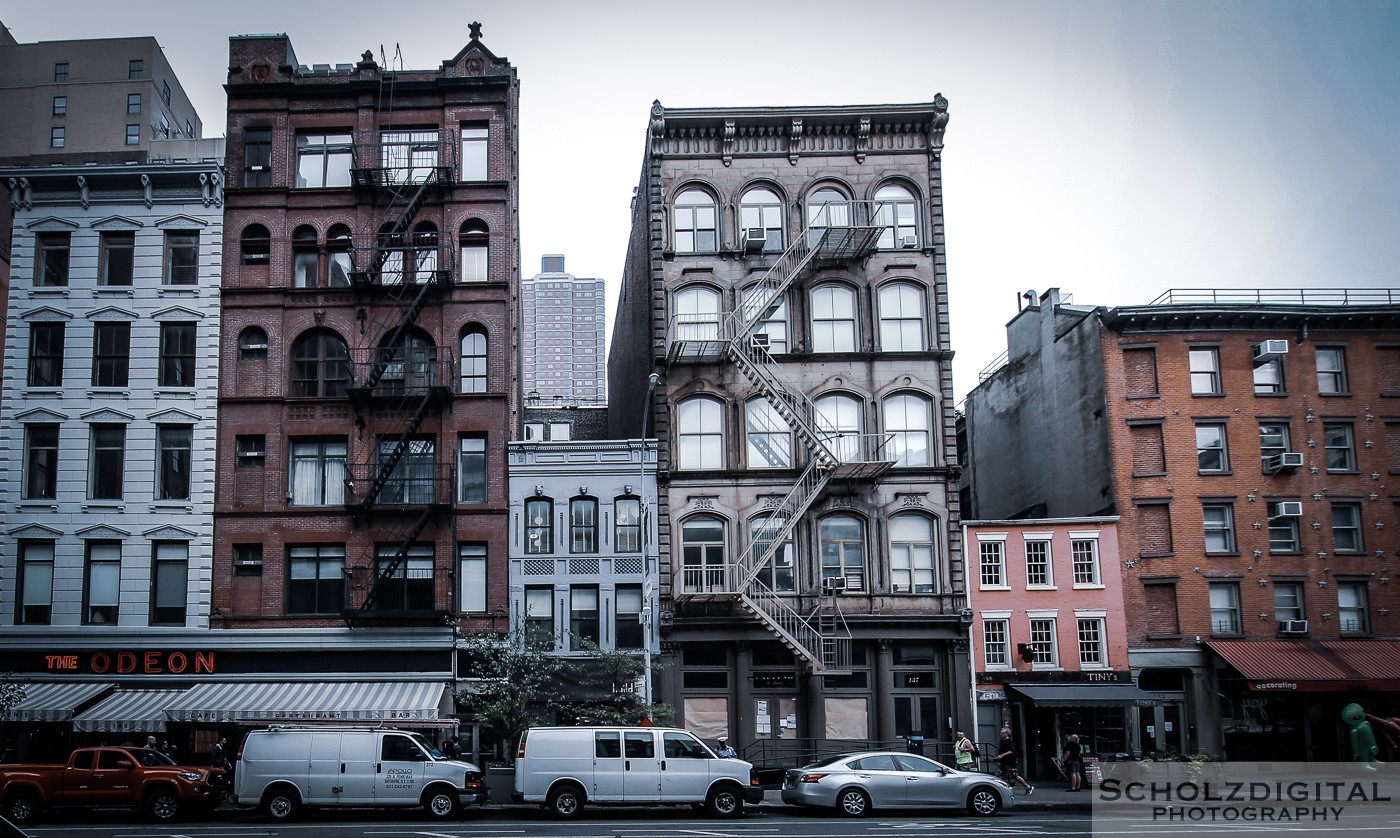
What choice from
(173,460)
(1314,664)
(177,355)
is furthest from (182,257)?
(1314,664)

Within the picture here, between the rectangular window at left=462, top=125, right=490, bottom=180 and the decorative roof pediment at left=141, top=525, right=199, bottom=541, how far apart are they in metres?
13.6

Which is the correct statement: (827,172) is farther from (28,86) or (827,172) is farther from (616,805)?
(28,86)

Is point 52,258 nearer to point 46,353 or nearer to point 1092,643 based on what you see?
point 46,353

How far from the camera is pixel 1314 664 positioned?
127 ft

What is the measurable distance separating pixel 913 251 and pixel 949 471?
7.15m

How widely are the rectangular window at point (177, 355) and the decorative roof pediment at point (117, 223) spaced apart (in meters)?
3.36

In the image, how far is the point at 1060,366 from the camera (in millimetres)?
44625

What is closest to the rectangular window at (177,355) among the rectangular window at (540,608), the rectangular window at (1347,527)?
the rectangular window at (540,608)

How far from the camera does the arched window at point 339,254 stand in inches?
1519

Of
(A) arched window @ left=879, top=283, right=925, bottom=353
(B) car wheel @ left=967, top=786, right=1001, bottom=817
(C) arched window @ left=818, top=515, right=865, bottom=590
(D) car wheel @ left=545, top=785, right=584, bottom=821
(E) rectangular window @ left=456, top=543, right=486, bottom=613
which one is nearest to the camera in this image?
(D) car wheel @ left=545, top=785, right=584, bottom=821

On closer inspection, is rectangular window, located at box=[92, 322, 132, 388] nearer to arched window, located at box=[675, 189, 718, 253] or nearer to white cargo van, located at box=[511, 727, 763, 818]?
arched window, located at box=[675, 189, 718, 253]

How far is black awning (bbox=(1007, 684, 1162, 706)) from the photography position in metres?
37.0

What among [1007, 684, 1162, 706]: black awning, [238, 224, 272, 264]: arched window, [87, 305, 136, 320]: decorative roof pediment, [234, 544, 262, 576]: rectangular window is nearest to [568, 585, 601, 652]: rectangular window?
[234, 544, 262, 576]: rectangular window

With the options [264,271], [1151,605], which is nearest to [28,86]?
[264,271]
